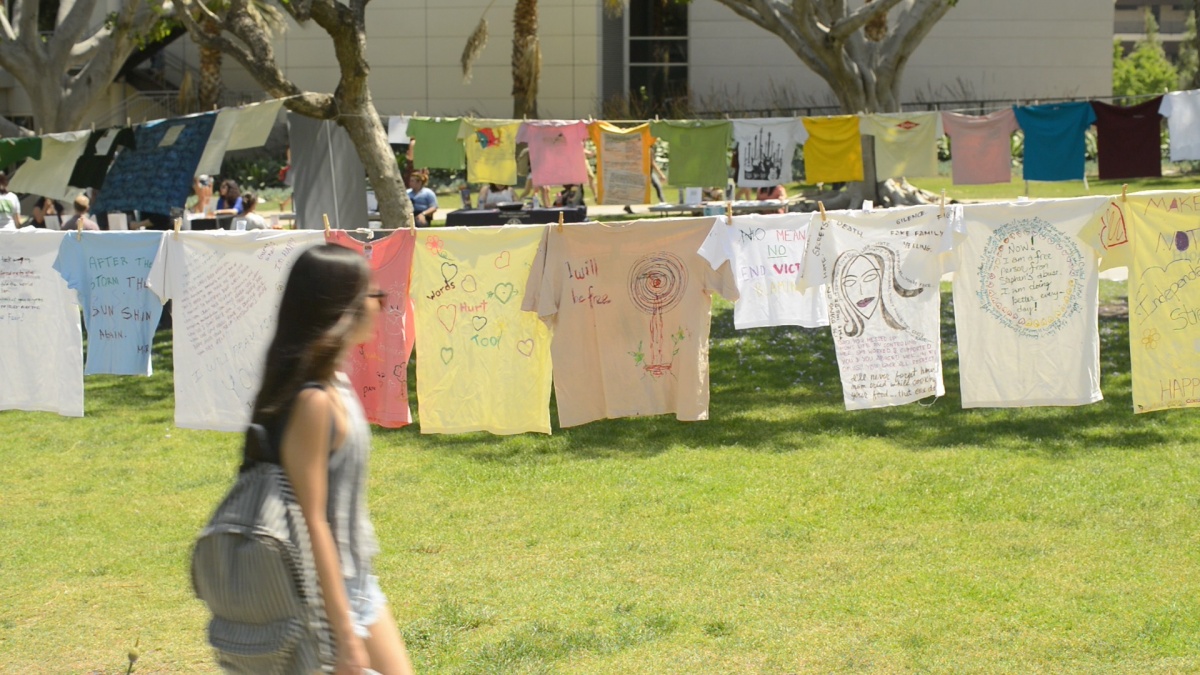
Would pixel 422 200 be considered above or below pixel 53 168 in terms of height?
above

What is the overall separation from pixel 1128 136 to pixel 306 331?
12283mm

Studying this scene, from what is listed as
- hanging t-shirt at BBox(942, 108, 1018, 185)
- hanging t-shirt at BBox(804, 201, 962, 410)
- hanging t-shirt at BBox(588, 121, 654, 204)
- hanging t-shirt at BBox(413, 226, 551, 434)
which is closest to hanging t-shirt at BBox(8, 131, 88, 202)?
hanging t-shirt at BBox(588, 121, 654, 204)

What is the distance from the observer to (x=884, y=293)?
22.4ft

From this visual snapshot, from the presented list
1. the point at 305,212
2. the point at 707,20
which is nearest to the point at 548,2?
the point at 707,20

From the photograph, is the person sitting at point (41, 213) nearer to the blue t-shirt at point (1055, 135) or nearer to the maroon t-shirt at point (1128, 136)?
the blue t-shirt at point (1055, 135)

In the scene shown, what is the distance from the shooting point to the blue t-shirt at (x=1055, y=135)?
→ 44.1 ft

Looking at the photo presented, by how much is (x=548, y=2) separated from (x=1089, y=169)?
1444cm

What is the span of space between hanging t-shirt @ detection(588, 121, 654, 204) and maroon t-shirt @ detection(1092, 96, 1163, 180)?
4891 mm

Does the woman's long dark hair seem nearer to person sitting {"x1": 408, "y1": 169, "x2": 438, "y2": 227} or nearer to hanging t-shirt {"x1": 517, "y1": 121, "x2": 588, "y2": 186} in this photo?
hanging t-shirt {"x1": 517, "y1": 121, "x2": 588, "y2": 186}

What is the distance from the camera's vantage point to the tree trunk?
2922cm

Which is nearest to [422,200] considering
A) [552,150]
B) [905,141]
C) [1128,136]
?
[552,150]

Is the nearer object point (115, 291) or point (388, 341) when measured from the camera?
point (388, 341)

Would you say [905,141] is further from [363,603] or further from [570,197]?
[363,603]

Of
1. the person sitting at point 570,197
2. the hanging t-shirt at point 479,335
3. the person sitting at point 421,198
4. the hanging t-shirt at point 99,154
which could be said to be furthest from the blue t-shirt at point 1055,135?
the hanging t-shirt at point 99,154
